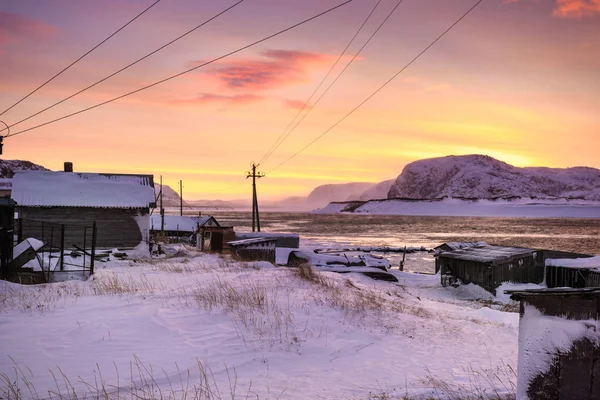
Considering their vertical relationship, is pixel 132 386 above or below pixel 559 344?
below

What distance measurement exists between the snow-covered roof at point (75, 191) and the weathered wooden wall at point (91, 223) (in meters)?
0.51

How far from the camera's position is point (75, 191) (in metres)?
30.8

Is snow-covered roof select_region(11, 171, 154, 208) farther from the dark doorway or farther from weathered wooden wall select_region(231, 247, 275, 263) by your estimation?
weathered wooden wall select_region(231, 247, 275, 263)

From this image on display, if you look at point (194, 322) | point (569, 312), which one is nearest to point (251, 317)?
point (194, 322)

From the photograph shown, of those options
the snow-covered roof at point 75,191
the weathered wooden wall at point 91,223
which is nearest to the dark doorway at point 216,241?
the weathered wooden wall at point 91,223

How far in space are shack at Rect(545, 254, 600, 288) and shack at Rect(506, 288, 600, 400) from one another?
20691 mm

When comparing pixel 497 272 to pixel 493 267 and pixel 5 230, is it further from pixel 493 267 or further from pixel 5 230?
pixel 5 230

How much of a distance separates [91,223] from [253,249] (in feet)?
37.0

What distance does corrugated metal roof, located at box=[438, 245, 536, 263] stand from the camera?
978 inches

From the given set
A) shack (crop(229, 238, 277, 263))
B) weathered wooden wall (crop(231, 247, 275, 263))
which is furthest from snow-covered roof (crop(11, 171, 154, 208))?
weathered wooden wall (crop(231, 247, 275, 263))

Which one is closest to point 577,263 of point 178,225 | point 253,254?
point 253,254

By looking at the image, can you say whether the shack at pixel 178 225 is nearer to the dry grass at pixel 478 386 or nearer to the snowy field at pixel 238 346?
the snowy field at pixel 238 346

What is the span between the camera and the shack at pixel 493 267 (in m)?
24.5

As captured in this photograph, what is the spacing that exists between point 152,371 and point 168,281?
31.2 ft
